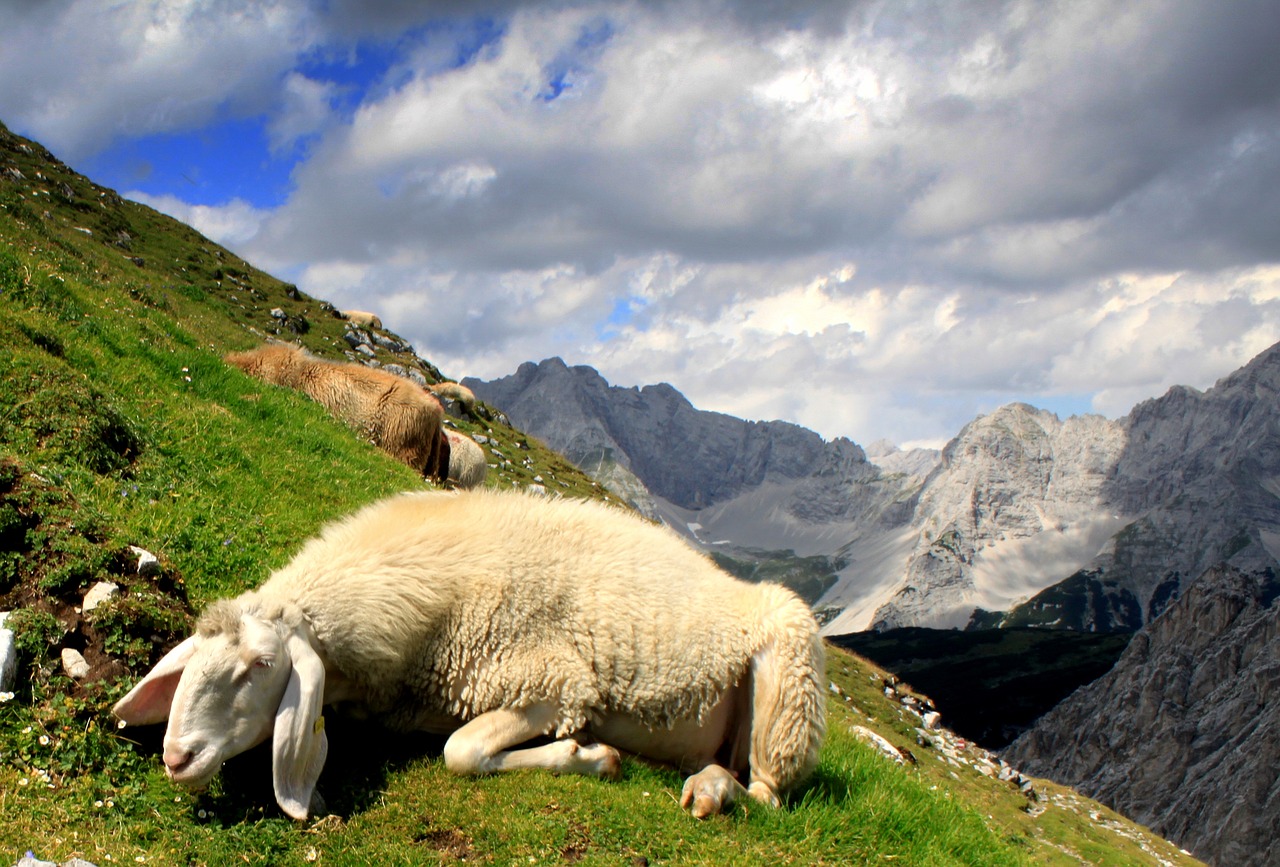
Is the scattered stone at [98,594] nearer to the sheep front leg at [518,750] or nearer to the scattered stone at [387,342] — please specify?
the sheep front leg at [518,750]

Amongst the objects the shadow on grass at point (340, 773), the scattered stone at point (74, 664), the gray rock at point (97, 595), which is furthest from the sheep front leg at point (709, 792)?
the gray rock at point (97, 595)

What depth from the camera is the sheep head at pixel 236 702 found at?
5555 millimetres

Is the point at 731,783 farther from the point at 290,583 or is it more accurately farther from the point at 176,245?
the point at 176,245

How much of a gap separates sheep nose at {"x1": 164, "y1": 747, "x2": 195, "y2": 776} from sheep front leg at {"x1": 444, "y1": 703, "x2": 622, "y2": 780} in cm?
177

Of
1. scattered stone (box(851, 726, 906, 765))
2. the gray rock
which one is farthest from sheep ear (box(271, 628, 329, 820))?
scattered stone (box(851, 726, 906, 765))

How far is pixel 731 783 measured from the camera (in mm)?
7215

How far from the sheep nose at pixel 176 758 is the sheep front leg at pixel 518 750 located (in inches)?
69.8

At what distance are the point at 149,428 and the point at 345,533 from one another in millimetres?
5787

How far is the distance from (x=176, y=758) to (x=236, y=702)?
438mm

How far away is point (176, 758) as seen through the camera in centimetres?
548

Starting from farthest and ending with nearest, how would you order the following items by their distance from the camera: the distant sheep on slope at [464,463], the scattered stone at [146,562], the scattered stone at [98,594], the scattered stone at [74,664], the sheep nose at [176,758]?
the distant sheep on slope at [464,463], the scattered stone at [146,562], the scattered stone at [98,594], the scattered stone at [74,664], the sheep nose at [176,758]

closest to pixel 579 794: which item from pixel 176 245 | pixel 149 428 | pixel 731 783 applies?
pixel 731 783

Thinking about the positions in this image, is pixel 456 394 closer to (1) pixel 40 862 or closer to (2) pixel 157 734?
(2) pixel 157 734

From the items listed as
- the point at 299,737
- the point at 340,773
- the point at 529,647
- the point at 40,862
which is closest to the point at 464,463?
the point at 529,647
